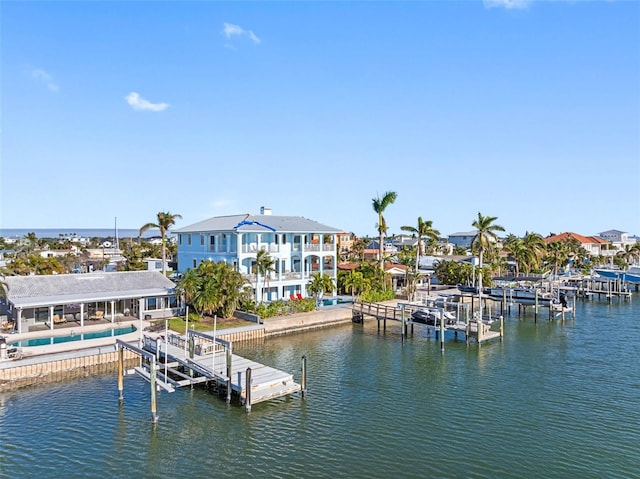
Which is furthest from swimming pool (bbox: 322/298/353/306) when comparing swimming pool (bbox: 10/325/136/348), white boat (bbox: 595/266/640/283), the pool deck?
white boat (bbox: 595/266/640/283)

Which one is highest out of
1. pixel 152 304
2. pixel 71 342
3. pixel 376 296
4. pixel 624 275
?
pixel 624 275

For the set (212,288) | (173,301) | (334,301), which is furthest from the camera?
(334,301)

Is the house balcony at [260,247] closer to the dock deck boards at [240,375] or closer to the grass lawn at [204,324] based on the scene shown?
the grass lawn at [204,324]

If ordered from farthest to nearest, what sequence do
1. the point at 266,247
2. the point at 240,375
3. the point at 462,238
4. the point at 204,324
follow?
1. the point at 462,238
2. the point at 266,247
3. the point at 204,324
4. the point at 240,375

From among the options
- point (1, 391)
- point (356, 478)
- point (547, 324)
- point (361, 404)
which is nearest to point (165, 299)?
point (1, 391)

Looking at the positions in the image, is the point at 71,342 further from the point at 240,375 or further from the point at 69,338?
the point at 240,375

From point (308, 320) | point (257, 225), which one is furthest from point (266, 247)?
point (308, 320)
